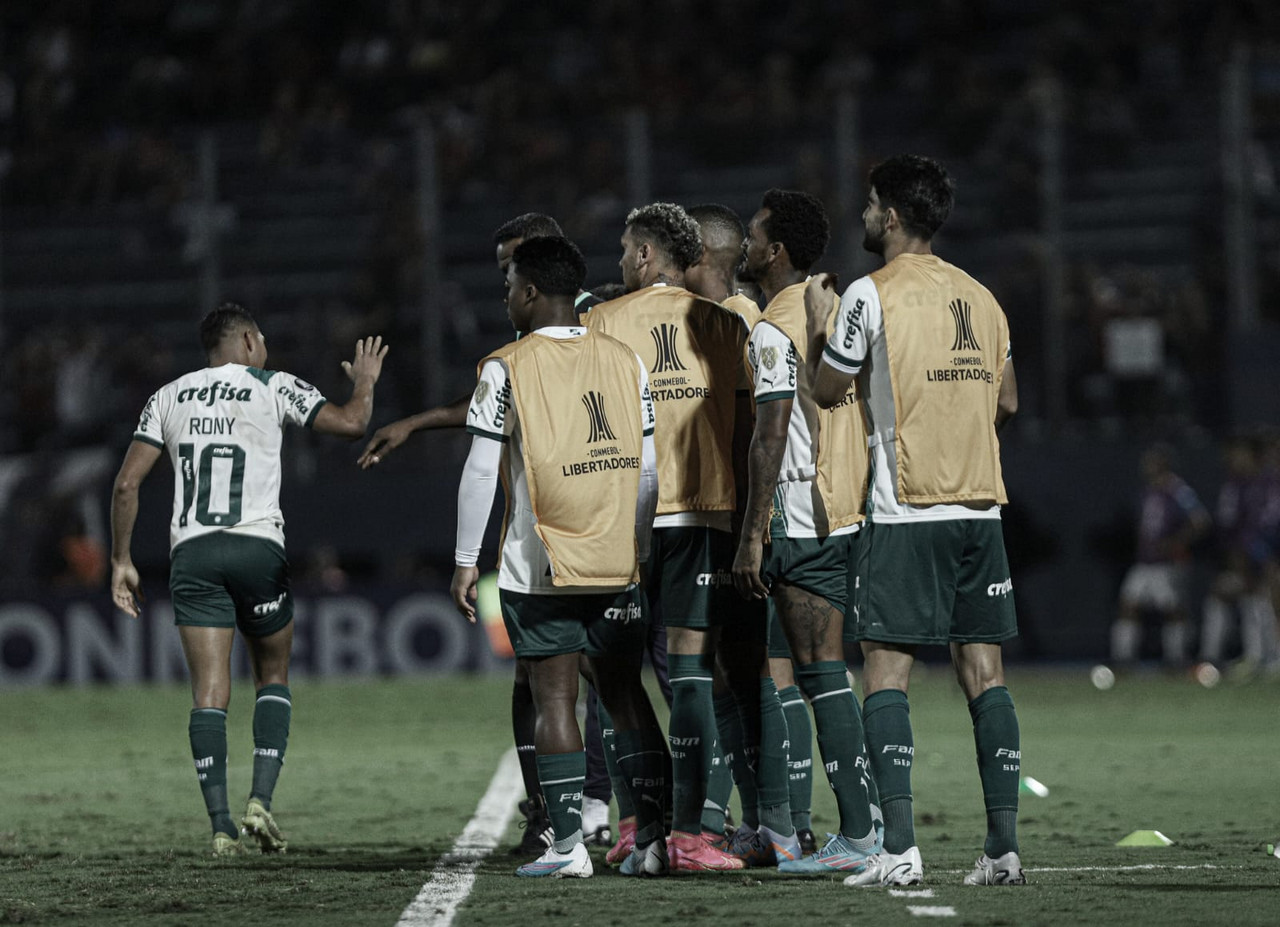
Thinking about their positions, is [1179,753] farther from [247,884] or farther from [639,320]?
[247,884]

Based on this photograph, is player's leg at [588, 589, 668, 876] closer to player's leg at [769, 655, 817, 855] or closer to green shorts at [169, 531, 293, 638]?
player's leg at [769, 655, 817, 855]

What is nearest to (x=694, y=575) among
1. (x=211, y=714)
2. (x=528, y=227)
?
(x=528, y=227)

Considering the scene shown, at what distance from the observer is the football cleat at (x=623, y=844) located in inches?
283

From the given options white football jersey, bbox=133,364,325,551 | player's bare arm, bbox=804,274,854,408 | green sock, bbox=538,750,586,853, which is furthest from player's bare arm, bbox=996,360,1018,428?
white football jersey, bbox=133,364,325,551

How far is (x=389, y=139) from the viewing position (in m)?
20.7

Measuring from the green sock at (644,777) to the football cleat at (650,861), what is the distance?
2cm

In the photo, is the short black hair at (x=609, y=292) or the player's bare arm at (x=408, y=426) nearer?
the player's bare arm at (x=408, y=426)

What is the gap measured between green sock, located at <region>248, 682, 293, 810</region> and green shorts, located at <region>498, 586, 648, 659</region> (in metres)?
1.76

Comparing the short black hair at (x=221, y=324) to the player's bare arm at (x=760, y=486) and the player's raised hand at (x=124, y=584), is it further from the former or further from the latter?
the player's bare arm at (x=760, y=486)

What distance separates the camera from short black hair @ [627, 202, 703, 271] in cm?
715

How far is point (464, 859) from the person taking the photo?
7.29m

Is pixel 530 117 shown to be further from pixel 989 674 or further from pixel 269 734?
pixel 989 674

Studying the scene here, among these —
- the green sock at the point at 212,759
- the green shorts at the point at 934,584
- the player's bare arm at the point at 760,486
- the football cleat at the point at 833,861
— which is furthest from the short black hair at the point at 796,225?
the green sock at the point at 212,759

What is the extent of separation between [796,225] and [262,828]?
312 cm
